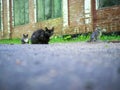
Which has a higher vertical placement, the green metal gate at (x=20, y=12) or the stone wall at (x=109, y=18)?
the green metal gate at (x=20, y=12)

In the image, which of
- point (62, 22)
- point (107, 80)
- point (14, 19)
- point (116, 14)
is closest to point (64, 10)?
point (62, 22)

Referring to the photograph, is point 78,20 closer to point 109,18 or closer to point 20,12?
point 109,18

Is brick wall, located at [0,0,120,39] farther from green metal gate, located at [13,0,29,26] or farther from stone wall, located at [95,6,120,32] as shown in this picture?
green metal gate, located at [13,0,29,26]

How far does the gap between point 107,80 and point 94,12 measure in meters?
13.7

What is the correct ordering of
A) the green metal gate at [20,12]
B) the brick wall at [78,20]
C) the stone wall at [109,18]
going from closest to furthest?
the stone wall at [109,18]
the brick wall at [78,20]
the green metal gate at [20,12]

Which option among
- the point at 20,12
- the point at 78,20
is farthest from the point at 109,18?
the point at 20,12

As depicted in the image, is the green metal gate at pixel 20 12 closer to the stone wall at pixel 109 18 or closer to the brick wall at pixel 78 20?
the brick wall at pixel 78 20

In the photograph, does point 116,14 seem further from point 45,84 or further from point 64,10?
point 45,84

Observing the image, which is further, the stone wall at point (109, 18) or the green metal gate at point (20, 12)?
the green metal gate at point (20, 12)

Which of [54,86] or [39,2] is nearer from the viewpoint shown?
[54,86]

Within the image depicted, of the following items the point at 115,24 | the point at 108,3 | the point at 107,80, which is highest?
the point at 108,3

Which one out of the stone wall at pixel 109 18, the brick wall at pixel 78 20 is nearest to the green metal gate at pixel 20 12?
the brick wall at pixel 78 20

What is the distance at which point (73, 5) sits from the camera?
17734 millimetres

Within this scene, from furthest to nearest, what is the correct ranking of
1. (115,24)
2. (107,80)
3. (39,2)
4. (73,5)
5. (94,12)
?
(39,2) → (73,5) → (94,12) → (115,24) → (107,80)
